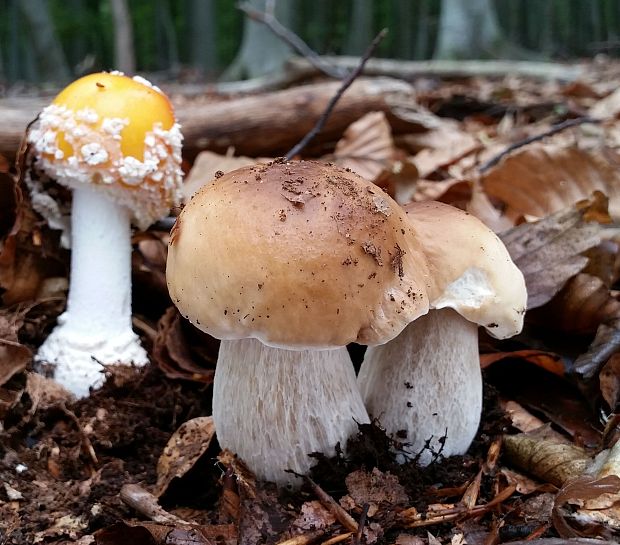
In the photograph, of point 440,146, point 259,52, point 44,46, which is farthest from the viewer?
point 44,46

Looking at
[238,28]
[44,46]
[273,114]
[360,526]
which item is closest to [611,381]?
[360,526]

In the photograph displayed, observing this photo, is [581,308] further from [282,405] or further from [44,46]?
[44,46]

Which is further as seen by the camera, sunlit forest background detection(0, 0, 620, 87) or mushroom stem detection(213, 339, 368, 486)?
sunlit forest background detection(0, 0, 620, 87)

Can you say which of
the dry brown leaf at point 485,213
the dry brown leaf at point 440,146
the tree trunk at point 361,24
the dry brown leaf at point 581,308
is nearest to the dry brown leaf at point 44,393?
the dry brown leaf at point 581,308

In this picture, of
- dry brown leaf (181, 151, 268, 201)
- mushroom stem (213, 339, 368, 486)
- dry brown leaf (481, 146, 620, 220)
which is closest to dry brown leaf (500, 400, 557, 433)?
mushroom stem (213, 339, 368, 486)

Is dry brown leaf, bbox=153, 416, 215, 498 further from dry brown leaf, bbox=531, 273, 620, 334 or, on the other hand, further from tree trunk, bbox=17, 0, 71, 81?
tree trunk, bbox=17, 0, 71, 81

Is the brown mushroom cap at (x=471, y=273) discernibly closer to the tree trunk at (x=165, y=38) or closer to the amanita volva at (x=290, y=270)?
the amanita volva at (x=290, y=270)
